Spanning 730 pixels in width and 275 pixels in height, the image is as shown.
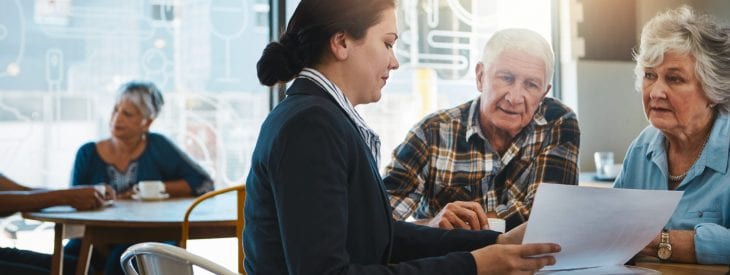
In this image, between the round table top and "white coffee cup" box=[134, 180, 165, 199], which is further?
"white coffee cup" box=[134, 180, 165, 199]

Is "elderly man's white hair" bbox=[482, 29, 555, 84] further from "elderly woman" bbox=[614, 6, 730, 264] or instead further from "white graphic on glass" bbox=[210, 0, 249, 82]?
"white graphic on glass" bbox=[210, 0, 249, 82]

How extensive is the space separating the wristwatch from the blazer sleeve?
60 centimetres

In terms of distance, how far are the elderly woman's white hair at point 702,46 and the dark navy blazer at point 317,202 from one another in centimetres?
82

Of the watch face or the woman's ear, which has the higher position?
the woman's ear

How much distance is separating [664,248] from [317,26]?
0.80 metres

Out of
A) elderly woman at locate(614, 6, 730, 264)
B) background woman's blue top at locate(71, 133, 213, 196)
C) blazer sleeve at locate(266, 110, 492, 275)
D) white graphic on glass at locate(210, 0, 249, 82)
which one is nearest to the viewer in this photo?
blazer sleeve at locate(266, 110, 492, 275)

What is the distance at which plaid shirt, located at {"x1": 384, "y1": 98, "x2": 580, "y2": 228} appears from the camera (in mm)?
2164

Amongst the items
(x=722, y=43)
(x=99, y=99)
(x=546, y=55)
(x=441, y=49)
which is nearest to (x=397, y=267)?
(x=722, y=43)

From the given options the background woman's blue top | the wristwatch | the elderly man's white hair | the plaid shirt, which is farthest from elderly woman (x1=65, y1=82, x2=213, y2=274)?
the wristwatch

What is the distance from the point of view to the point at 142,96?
3.57 m

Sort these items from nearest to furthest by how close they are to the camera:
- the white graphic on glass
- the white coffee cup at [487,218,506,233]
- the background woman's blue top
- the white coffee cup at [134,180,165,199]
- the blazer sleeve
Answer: the blazer sleeve
the white coffee cup at [487,218,506,233]
the white coffee cup at [134,180,165,199]
the background woman's blue top
the white graphic on glass

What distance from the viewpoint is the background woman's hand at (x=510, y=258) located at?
49.2 inches

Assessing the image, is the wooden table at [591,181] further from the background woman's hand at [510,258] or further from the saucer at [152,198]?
the background woman's hand at [510,258]

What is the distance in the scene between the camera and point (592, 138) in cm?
490
